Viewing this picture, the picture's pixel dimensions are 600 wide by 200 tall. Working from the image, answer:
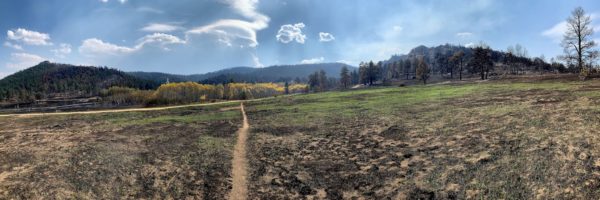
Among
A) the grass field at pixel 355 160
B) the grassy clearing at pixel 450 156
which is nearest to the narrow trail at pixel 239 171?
the grass field at pixel 355 160

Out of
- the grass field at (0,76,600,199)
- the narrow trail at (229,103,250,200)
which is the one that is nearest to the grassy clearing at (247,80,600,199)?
the grass field at (0,76,600,199)

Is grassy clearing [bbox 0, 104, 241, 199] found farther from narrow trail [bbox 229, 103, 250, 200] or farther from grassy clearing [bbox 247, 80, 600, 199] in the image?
grassy clearing [bbox 247, 80, 600, 199]

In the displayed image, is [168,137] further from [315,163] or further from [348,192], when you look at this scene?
[348,192]

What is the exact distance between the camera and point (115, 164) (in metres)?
20.4

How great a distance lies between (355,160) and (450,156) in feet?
18.5

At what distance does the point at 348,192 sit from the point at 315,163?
4.98 metres

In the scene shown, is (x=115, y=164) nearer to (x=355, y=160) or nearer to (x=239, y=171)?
(x=239, y=171)

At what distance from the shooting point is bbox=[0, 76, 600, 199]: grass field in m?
14.4

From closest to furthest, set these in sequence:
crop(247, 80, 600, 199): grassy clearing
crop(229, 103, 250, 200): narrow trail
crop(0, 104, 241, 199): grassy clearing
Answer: crop(247, 80, 600, 199): grassy clearing → crop(0, 104, 241, 199): grassy clearing → crop(229, 103, 250, 200): narrow trail

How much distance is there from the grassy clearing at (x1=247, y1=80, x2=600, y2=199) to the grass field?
0.06m

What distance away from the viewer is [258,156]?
22922mm

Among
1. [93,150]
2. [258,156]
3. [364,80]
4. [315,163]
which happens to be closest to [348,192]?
[315,163]

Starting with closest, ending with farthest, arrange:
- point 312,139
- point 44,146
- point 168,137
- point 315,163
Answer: point 315,163
point 44,146
point 312,139
point 168,137

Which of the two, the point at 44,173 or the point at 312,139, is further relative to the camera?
the point at 312,139
